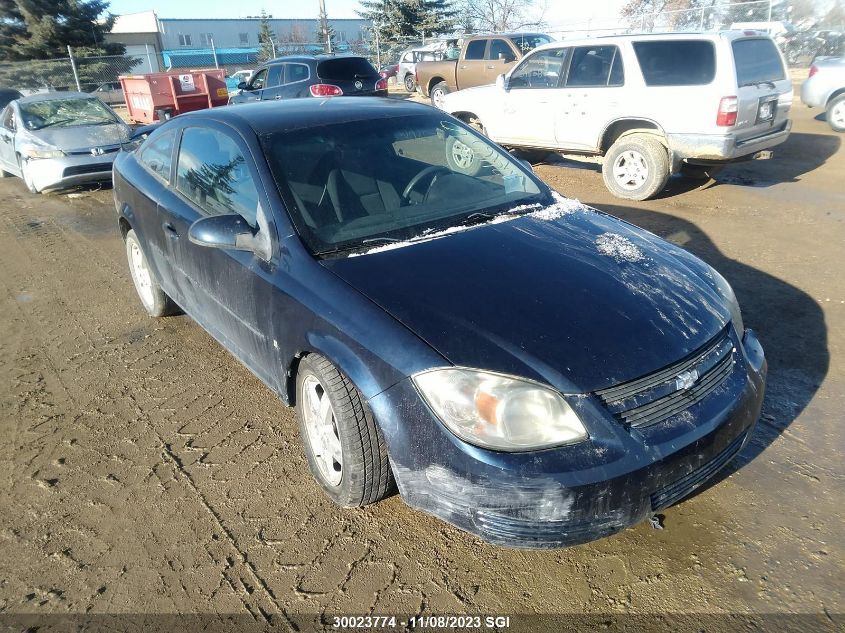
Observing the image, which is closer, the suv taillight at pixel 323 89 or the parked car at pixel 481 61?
the suv taillight at pixel 323 89

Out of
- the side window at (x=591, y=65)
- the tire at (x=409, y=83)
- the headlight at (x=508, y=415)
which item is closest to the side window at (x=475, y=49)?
the side window at (x=591, y=65)

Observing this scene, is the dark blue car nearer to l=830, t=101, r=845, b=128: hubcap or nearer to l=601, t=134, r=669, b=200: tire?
l=601, t=134, r=669, b=200: tire

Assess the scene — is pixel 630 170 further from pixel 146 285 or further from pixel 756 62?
pixel 146 285

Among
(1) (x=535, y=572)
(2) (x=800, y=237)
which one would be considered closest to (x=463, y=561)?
(1) (x=535, y=572)

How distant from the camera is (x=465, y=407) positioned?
2.21 metres

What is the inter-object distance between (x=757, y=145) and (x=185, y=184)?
6.67 m

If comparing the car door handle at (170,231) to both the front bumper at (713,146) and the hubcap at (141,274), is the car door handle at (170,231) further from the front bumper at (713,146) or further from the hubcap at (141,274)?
the front bumper at (713,146)

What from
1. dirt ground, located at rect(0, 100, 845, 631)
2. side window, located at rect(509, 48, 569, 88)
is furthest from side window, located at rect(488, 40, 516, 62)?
dirt ground, located at rect(0, 100, 845, 631)

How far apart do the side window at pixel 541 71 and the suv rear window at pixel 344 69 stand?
5.96 meters

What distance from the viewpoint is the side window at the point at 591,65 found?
26.1 feet

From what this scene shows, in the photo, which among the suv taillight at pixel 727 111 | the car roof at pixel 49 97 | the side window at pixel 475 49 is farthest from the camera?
the side window at pixel 475 49

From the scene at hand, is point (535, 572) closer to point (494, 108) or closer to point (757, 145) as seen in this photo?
point (757, 145)

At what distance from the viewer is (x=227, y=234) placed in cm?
298

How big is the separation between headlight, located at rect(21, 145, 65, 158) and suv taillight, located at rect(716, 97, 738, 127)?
933cm
